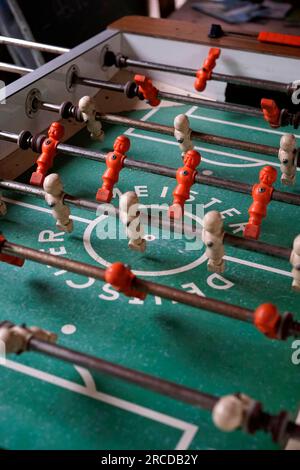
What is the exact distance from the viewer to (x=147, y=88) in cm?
262

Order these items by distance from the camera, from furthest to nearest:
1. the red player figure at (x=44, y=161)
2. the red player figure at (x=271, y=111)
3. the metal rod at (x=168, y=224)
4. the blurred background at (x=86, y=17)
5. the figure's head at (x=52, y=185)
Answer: the blurred background at (x=86, y=17), the red player figure at (x=271, y=111), the red player figure at (x=44, y=161), the figure's head at (x=52, y=185), the metal rod at (x=168, y=224)

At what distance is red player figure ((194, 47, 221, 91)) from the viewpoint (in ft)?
8.87

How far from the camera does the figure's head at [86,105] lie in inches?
94.9

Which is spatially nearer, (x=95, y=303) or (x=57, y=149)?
(x=95, y=303)

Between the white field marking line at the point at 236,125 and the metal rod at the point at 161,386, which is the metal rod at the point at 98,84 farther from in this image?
the metal rod at the point at 161,386

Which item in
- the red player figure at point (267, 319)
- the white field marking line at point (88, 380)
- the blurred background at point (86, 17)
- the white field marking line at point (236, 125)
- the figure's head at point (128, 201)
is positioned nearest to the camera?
the red player figure at point (267, 319)

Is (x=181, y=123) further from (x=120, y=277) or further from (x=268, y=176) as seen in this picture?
(x=120, y=277)

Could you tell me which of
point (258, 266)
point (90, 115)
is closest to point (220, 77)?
point (90, 115)

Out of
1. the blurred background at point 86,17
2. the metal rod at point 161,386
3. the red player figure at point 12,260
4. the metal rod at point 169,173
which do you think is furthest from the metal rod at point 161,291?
the blurred background at point 86,17

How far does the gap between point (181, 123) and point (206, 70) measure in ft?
1.74

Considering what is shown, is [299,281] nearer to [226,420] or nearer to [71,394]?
[226,420]
